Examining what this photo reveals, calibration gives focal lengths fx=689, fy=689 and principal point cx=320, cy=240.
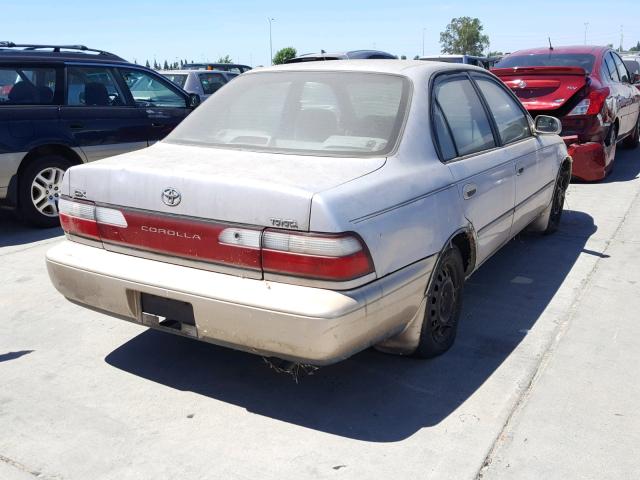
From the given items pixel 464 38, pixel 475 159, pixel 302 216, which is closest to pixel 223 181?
pixel 302 216

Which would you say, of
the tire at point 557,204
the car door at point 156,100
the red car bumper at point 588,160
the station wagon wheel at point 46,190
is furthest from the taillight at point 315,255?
the red car bumper at point 588,160

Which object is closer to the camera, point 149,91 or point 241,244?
point 241,244

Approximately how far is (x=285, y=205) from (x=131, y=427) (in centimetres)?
125

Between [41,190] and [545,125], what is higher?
[545,125]

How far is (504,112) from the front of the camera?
15.9ft

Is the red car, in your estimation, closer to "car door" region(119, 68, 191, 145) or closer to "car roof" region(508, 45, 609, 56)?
"car roof" region(508, 45, 609, 56)

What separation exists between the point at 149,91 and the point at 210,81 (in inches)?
291

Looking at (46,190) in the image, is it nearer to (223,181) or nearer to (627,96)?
(223,181)

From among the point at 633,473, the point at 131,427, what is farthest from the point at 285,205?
the point at 633,473

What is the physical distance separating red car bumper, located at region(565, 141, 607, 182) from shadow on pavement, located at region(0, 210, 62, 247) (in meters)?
5.74

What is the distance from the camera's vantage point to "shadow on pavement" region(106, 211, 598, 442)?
3195 mm

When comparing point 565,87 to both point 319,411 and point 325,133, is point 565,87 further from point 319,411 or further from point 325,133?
point 319,411

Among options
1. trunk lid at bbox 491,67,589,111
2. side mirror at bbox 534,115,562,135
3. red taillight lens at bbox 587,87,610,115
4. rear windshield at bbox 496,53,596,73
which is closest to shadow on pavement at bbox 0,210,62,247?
side mirror at bbox 534,115,562,135

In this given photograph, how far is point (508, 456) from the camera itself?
2865mm
